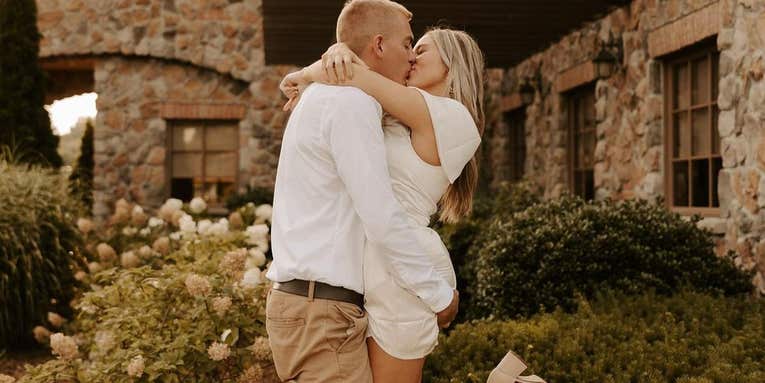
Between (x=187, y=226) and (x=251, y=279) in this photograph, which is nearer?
(x=251, y=279)

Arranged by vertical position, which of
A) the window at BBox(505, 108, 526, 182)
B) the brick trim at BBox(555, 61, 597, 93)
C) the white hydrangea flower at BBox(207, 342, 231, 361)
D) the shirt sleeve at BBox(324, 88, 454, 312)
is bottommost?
the white hydrangea flower at BBox(207, 342, 231, 361)

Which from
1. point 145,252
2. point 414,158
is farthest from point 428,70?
point 145,252

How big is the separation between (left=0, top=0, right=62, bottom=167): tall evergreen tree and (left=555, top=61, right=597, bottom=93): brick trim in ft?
Result: 22.9

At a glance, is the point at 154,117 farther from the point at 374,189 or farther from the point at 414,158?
the point at 374,189

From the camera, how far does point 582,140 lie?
30.7 feet

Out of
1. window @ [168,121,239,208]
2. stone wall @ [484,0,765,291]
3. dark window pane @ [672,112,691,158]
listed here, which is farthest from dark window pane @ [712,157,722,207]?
window @ [168,121,239,208]

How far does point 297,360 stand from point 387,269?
0.33m

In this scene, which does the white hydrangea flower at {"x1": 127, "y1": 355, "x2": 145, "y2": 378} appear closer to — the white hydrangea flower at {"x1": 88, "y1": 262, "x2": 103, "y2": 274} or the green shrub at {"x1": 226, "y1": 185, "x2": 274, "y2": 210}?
the white hydrangea flower at {"x1": 88, "y1": 262, "x2": 103, "y2": 274}

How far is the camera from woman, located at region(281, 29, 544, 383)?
2.20m

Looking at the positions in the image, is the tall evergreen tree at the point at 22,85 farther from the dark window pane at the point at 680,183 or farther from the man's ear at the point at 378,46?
the man's ear at the point at 378,46

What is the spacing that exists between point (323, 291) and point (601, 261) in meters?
3.68

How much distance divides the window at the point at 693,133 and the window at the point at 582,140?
181 cm

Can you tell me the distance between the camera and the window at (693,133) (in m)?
6.56

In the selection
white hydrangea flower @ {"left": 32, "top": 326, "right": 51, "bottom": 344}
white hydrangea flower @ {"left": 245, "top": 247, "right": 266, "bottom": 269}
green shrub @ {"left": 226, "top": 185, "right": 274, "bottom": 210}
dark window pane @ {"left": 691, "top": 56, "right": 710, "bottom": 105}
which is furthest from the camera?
green shrub @ {"left": 226, "top": 185, "right": 274, "bottom": 210}
